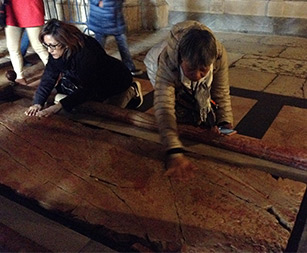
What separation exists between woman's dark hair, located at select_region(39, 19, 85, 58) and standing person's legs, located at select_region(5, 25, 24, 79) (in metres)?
1.41

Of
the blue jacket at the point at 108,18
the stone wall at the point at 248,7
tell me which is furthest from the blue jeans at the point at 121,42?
the stone wall at the point at 248,7

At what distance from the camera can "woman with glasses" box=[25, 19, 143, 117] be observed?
2.63m

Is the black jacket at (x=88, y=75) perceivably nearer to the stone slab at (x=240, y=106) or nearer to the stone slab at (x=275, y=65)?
the stone slab at (x=240, y=106)

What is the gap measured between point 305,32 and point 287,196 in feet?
15.8

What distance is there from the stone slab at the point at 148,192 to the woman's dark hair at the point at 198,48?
0.83 meters

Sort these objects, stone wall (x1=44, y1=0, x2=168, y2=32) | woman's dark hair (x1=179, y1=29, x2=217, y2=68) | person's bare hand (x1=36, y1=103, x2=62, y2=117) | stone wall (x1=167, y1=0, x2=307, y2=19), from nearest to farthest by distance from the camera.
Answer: woman's dark hair (x1=179, y1=29, x2=217, y2=68), person's bare hand (x1=36, y1=103, x2=62, y2=117), stone wall (x1=167, y1=0, x2=307, y2=19), stone wall (x1=44, y1=0, x2=168, y2=32)

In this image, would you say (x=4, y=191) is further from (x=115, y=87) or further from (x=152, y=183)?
(x=115, y=87)

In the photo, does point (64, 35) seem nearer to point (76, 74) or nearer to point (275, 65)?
point (76, 74)

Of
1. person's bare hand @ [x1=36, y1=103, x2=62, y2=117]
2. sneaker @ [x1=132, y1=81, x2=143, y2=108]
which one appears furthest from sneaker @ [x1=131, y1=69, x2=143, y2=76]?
person's bare hand @ [x1=36, y1=103, x2=62, y2=117]

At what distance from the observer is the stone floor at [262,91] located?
6.77 ft

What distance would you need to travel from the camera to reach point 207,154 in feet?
7.94

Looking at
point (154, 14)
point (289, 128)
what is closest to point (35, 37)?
point (289, 128)

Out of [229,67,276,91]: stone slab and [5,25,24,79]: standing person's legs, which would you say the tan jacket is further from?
[5,25,24,79]: standing person's legs

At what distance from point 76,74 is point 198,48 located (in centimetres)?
150
